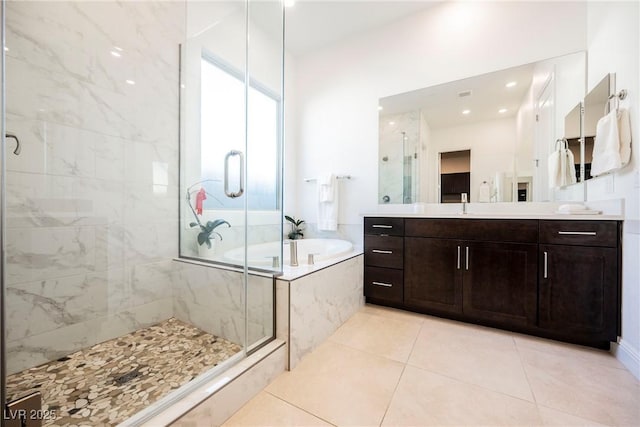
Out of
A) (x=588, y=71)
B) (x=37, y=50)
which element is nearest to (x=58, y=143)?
(x=37, y=50)

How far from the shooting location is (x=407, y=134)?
2.53 m

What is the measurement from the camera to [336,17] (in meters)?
2.52

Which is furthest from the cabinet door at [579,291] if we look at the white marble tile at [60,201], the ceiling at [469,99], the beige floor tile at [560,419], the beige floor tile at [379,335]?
the white marble tile at [60,201]

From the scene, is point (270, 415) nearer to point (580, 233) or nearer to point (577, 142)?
point (580, 233)

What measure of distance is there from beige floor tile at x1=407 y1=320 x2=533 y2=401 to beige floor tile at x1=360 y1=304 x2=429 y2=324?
5.2 inches

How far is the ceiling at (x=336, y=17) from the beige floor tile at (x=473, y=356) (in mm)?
2823

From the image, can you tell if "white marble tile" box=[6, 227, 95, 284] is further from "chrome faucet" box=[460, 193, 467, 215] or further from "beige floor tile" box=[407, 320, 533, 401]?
"chrome faucet" box=[460, 193, 467, 215]

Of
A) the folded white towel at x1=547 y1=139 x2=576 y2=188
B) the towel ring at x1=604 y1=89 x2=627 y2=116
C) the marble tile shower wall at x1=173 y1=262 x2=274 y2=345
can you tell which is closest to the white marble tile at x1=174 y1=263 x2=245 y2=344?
the marble tile shower wall at x1=173 y1=262 x2=274 y2=345

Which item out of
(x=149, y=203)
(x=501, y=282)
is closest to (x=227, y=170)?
(x=149, y=203)

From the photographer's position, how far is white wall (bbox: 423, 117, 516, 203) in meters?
2.14

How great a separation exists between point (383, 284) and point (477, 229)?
86cm

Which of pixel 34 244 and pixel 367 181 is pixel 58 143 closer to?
pixel 34 244

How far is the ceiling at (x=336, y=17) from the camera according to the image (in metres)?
2.37

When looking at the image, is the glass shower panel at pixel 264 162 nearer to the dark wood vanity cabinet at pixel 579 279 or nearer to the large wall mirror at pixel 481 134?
the large wall mirror at pixel 481 134
